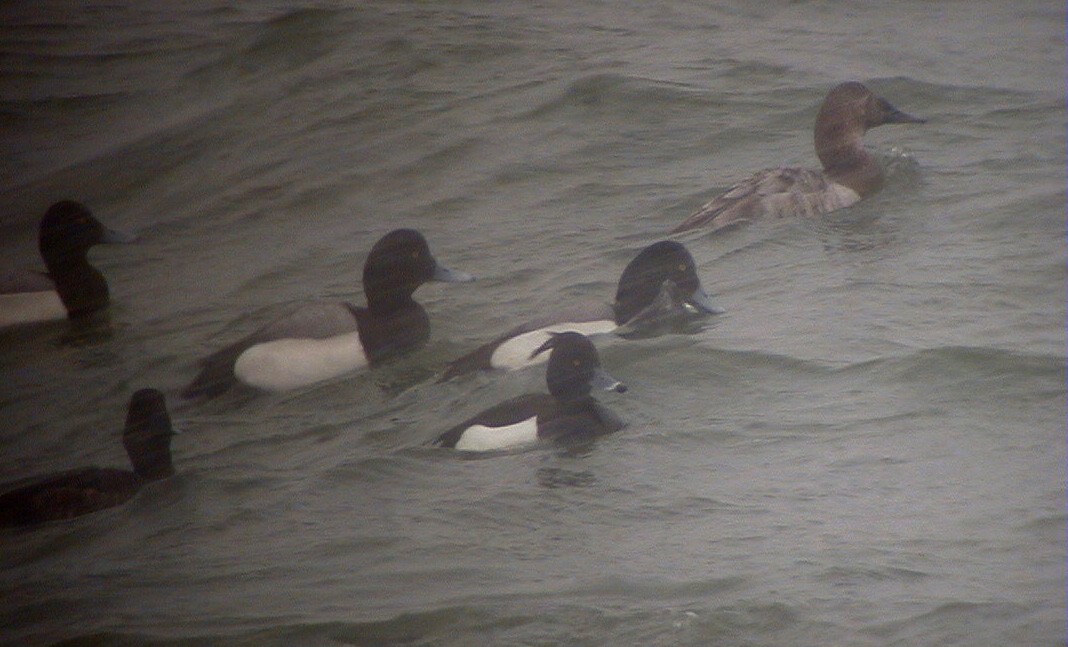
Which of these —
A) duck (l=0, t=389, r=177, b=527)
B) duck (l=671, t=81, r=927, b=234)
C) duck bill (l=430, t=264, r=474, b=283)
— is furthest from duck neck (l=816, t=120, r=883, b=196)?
duck (l=0, t=389, r=177, b=527)

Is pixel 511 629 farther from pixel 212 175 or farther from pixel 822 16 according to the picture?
pixel 822 16

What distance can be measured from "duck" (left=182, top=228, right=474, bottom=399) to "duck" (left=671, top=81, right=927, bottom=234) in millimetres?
1722

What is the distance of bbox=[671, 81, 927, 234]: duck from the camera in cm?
968

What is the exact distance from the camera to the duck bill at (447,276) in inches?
357

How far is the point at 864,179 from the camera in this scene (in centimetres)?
1015

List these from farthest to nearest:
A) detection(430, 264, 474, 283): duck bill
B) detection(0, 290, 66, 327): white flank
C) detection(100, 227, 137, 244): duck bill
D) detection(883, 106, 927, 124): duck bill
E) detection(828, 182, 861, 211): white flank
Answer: detection(100, 227, 137, 244): duck bill → detection(883, 106, 927, 124): duck bill → detection(0, 290, 66, 327): white flank → detection(828, 182, 861, 211): white flank → detection(430, 264, 474, 283): duck bill

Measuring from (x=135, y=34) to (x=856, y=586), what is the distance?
42.4 feet

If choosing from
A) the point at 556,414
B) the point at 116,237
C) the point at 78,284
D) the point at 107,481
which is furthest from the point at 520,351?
the point at 116,237

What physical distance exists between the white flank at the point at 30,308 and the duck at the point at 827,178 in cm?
399

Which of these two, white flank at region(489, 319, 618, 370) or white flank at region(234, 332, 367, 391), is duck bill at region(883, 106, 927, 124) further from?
white flank at region(234, 332, 367, 391)

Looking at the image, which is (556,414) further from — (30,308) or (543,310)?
(30,308)

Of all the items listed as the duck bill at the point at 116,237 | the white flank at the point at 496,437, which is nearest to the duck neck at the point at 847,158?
the white flank at the point at 496,437

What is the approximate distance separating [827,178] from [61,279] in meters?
5.00

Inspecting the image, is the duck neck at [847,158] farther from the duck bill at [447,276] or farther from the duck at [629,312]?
the duck bill at [447,276]
